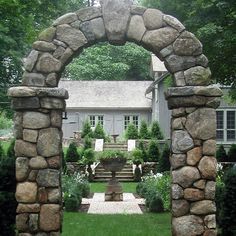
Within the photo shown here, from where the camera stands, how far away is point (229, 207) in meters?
9.24

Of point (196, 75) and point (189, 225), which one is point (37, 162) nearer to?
point (189, 225)

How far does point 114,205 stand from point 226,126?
14.7 m

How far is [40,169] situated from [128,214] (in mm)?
6129

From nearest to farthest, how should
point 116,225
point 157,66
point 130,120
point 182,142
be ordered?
point 182,142, point 116,225, point 157,66, point 130,120

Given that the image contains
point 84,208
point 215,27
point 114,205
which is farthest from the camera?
point 114,205

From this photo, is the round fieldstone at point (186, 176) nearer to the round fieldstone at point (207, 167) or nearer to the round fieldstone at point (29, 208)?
the round fieldstone at point (207, 167)

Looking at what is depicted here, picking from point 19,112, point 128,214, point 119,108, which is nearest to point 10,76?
point 128,214

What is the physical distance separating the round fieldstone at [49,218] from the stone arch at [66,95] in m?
0.02

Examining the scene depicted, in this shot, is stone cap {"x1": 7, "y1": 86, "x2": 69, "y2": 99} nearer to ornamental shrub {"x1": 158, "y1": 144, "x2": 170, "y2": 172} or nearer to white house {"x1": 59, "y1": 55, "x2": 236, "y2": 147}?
ornamental shrub {"x1": 158, "y1": 144, "x2": 170, "y2": 172}

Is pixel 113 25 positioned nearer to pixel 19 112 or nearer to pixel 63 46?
pixel 63 46

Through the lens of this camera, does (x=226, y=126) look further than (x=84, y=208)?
Yes

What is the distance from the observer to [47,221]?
784cm

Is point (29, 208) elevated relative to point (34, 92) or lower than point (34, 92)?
lower

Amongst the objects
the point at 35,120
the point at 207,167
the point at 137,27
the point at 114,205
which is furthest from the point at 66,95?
the point at 114,205
